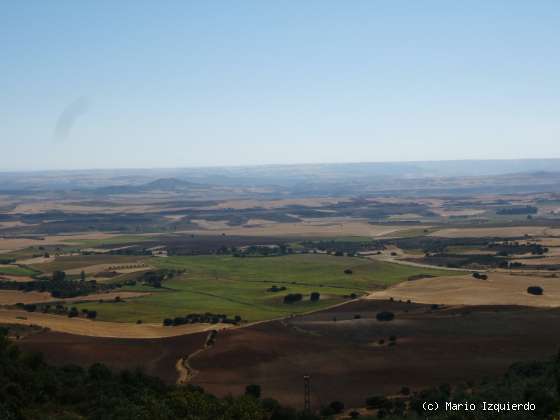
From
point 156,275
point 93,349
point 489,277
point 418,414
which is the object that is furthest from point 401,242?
point 418,414

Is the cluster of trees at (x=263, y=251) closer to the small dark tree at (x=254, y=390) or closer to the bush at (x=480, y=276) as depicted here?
the bush at (x=480, y=276)

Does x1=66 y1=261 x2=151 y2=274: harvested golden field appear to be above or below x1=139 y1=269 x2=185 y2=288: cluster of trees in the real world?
below

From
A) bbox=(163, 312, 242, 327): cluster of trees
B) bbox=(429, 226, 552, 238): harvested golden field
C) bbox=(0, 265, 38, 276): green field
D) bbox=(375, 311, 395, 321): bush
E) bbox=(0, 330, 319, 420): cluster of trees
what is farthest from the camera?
bbox=(429, 226, 552, 238): harvested golden field

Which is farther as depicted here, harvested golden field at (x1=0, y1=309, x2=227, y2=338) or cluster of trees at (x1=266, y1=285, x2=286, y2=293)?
cluster of trees at (x1=266, y1=285, x2=286, y2=293)

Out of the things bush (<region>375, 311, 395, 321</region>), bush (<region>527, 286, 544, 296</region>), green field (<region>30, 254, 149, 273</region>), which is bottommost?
green field (<region>30, 254, 149, 273</region>)

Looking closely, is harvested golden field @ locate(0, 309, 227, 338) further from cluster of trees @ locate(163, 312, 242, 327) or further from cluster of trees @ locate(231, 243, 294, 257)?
cluster of trees @ locate(231, 243, 294, 257)

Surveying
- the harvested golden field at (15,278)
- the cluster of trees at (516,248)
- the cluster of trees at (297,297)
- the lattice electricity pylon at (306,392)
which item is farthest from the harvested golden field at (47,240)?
the lattice electricity pylon at (306,392)

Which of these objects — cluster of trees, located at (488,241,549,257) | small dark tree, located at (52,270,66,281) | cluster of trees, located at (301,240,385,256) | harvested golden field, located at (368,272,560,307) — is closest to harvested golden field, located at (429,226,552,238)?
cluster of trees, located at (488,241,549,257)
